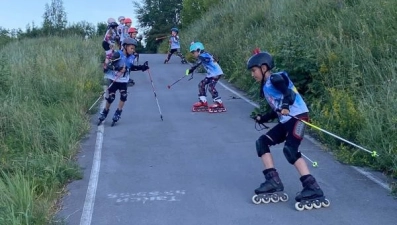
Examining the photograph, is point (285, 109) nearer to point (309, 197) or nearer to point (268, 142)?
point (268, 142)

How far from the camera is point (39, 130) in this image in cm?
1173

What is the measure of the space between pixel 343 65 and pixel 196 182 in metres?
5.31

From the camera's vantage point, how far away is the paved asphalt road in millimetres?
7961

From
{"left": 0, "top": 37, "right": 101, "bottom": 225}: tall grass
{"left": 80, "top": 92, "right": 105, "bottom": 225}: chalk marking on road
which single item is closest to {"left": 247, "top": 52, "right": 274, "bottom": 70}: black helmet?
{"left": 80, "top": 92, "right": 105, "bottom": 225}: chalk marking on road

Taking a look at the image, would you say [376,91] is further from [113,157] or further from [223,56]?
[223,56]

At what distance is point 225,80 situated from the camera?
73.1 ft

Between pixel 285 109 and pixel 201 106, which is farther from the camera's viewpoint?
pixel 201 106

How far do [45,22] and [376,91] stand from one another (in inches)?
1432

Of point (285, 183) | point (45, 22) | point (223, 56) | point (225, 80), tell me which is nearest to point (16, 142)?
point (285, 183)

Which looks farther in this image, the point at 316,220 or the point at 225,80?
the point at 225,80

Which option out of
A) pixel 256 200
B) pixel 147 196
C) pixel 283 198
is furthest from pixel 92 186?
pixel 283 198

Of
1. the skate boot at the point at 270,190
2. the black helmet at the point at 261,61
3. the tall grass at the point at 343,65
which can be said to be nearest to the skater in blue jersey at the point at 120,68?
the tall grass at the point at 343,65

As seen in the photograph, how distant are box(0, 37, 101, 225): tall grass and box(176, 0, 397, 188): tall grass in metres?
4.32

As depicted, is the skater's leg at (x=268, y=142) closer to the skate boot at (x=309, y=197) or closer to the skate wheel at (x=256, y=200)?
the skate wheel at (x=256, y=200)
